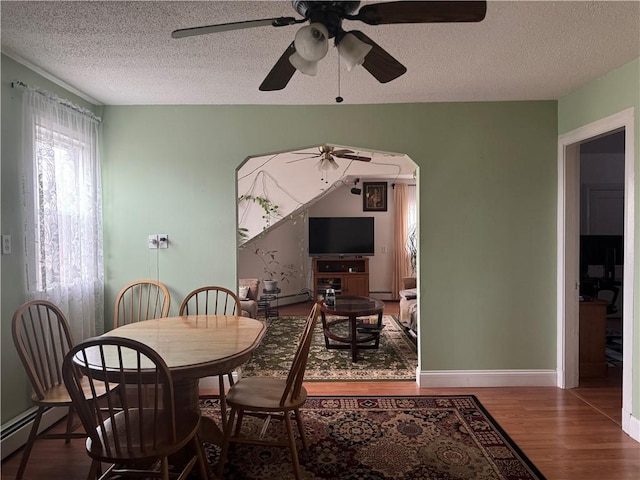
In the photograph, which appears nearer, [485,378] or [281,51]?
[281,51]

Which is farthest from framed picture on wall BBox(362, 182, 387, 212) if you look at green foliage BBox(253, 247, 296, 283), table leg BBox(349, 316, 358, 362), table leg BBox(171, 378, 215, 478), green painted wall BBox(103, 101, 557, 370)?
table leg BBox(171, 378, 215, 478)

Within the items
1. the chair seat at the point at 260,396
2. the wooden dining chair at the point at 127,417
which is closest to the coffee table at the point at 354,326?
the chair seat at the point at 260,396

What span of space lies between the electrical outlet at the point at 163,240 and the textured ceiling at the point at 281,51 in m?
1.14

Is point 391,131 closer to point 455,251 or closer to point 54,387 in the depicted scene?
point 455,251

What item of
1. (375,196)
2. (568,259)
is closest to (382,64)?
(568,259)

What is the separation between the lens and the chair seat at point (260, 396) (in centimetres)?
223

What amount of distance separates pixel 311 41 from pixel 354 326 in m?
3.22

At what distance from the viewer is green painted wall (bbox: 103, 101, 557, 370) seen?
3.57 m

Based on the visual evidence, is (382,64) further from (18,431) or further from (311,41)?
(18,431)

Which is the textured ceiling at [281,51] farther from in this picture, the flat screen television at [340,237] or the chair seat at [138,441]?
the flat screen television at [340,237]

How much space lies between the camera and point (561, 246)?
3.51 m

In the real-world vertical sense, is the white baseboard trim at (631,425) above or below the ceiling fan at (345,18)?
below

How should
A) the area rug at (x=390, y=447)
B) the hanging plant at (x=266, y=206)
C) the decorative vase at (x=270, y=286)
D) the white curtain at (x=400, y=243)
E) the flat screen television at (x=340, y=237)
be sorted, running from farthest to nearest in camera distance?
the white curtain at (x=400, y=243) < the flat screen television at (x=340, y=237) < the decorative vase at (x=270, y=286) < the hanging plant at (x=266, y=206) < the area rug at (x=390, y=447)

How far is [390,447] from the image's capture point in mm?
2561
